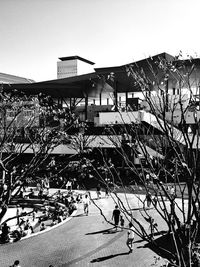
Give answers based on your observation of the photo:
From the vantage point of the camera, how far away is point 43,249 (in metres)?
13.6

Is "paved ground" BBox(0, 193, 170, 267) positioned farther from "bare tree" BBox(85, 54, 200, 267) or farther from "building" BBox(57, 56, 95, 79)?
"building" BBox(57, 56, 95, 79)

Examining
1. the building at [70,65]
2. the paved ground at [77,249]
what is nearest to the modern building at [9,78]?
the building at [70,65]

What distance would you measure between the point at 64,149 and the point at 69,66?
25.5 meters

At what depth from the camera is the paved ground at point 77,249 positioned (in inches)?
481

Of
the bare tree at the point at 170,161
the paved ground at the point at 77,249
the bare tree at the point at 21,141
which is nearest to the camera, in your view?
the bare tree at the point at 170,161

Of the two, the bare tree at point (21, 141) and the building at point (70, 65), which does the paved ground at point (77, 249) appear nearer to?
the bare tree at point (21, 141)

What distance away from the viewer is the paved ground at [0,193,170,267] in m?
12.2

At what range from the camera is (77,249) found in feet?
44.4

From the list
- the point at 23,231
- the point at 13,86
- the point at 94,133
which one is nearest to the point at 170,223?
the point at 23,231

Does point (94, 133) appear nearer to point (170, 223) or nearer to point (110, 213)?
point (110, 213)

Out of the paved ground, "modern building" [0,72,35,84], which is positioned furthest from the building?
the paved ground

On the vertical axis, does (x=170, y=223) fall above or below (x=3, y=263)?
above

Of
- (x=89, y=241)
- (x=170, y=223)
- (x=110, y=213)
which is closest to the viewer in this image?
(x=170, y=223)

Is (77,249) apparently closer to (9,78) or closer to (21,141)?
(21,141)
